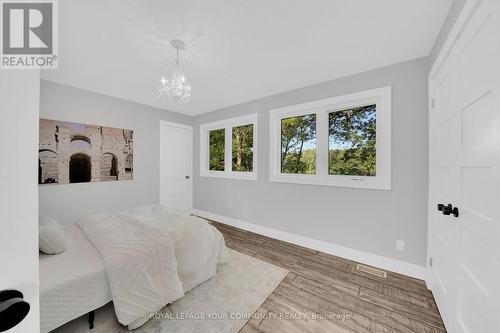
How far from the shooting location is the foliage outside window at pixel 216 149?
417 centimetres

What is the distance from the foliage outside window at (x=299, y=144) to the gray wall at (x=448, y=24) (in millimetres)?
1375

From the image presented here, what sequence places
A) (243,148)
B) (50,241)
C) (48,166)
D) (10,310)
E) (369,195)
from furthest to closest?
(243,148) < (48,166) < (369,195) < (50,241) < (10,310)

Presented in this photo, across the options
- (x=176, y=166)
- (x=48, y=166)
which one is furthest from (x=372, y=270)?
(x=48, y=166)

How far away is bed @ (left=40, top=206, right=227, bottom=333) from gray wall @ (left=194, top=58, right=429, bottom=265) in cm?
129

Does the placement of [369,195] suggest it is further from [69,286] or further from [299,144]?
[69,286]

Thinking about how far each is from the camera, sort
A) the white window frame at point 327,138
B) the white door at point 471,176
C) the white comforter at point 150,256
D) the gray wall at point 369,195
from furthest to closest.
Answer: the white window frame at point 327,138, the gray wall at point 369,195, the white comforter at point 150,256, the white door at point 471,176

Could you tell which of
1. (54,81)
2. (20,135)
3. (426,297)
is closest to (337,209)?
(426,297)

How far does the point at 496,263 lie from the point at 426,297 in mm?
1349

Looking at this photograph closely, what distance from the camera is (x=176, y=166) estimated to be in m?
4.35

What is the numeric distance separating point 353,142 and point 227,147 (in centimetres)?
232

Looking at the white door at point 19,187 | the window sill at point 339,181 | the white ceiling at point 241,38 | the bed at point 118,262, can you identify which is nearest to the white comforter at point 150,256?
the bed at point 118,262

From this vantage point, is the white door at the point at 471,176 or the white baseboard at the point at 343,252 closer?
the white door at the point at 471,176

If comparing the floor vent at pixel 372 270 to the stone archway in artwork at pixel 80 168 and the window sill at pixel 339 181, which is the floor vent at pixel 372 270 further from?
the stone archway in artwork at pixel 80 168

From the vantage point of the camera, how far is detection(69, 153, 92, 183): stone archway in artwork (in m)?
2.97
